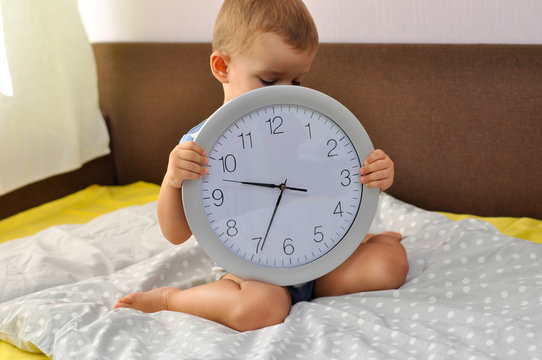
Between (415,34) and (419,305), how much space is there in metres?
0.80

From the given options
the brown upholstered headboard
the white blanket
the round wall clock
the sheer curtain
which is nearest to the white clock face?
the round wall clock

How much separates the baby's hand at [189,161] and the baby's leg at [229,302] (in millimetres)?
209

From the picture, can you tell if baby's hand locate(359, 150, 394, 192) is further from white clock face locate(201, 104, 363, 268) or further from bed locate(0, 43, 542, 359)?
bed locate(0, 43, 542, 359)

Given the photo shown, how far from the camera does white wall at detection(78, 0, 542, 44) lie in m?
1.44

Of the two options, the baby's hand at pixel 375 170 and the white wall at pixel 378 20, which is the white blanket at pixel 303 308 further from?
the white wall at pixel 378 20

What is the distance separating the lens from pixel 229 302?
1058 mm

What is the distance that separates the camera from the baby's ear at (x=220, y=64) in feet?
3.94

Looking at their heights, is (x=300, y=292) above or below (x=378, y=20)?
below

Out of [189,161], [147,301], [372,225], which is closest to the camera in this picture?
[189,161]

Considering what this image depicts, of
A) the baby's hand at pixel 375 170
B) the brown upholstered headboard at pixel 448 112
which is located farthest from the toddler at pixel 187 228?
the brown upholstered headboard at pixel 448 112

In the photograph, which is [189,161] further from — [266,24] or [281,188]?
[266,24]

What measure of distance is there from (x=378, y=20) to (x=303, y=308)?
862 mm

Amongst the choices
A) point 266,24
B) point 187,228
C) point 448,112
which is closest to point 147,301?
point 187,228

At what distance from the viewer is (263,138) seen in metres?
1.04
